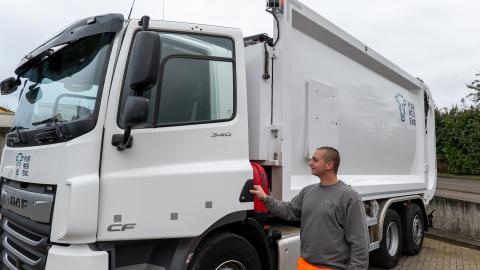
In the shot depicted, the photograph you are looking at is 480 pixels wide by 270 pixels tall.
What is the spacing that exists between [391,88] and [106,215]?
5.01 metres

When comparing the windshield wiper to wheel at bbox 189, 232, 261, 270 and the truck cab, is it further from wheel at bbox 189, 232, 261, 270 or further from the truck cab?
wheel at bbox 189, 232, 261, 270

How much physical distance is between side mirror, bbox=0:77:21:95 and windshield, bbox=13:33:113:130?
53 cm

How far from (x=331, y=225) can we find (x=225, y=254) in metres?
0.86

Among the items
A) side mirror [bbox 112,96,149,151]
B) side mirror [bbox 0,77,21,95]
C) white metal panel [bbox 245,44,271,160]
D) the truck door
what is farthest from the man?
side mirror [bbox 0,77,21,95]

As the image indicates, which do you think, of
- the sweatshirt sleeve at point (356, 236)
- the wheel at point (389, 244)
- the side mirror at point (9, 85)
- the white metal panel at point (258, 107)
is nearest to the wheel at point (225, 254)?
the white metal panel at point (258, 107)

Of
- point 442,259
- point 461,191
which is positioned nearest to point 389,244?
point 442,259

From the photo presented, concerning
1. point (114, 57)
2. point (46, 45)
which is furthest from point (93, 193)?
point (46, 45)

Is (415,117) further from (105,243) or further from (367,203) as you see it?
(105,243)

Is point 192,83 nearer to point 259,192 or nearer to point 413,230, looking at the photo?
point 259,192

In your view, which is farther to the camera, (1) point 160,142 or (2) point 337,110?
(2) point 337,110

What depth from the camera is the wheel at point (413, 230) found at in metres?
6.45

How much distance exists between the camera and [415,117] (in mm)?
7078

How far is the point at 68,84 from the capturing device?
2.93 meters

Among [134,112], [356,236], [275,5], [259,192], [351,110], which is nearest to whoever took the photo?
[134,112]
